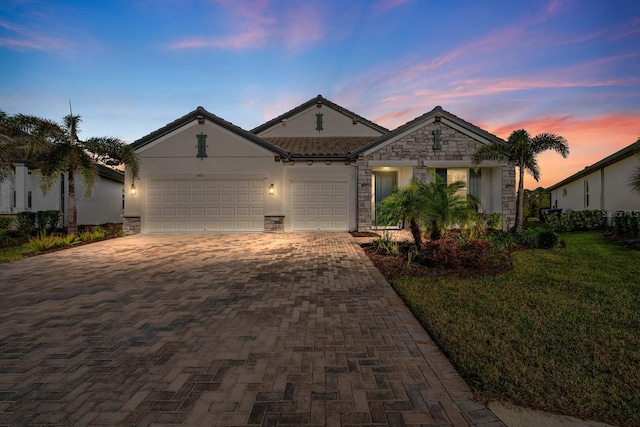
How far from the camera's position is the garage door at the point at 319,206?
15.4 metres

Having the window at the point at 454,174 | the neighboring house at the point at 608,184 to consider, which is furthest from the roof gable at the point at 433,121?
the neighboring house at the point at 608,184

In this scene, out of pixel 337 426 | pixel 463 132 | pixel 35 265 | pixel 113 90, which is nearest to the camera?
pixel 337 426

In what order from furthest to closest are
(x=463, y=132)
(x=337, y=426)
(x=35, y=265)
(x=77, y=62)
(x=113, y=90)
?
(x=113, y=90), (x=463, y=132), (x=77, y=62), (x=35, y=265), (x=337, y=426)

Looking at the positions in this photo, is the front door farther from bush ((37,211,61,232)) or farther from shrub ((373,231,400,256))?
bush ((37,211,61,232))

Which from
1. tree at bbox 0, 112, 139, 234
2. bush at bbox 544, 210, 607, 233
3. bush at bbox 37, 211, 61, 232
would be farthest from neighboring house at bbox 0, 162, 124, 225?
bush at bbox 544, 210, 607, 233

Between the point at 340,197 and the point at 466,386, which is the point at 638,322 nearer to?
the point at 466,386

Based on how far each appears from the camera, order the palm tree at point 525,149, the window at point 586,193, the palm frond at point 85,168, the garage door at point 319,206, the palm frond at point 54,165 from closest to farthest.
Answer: the palm frond at point 54,165
the palm frond at point 85,168
the palm tree at point 525,149
the garage door at point 319,206
the window at point 586,193

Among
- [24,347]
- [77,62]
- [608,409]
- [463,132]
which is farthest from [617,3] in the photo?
[77,62]

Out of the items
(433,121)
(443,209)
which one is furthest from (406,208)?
(433,121)

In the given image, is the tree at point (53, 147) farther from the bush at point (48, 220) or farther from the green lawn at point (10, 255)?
the bush at point (48, 220)

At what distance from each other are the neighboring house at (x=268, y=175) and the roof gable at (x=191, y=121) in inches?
→ 1.9

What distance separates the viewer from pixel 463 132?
1501 cm

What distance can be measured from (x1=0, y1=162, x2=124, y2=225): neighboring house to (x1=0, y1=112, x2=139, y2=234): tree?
1.99 meters

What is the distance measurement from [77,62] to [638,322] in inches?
823
